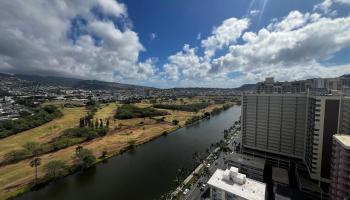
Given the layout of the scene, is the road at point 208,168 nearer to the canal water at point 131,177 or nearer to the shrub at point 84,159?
the canal water at point 131,177

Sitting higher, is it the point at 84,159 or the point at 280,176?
the point at 280,176

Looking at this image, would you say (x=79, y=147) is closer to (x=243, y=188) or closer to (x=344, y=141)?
(x=243, y=188)

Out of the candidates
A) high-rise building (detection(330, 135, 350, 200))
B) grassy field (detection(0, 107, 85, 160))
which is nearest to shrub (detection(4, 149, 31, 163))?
grassy field (detection(0, 107, 85, 160))

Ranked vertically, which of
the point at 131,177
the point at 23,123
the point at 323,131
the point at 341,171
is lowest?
the point at 131,177

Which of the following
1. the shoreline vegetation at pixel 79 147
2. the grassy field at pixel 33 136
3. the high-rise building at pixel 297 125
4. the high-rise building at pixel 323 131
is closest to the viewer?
the high-rise building at pixel 323 131

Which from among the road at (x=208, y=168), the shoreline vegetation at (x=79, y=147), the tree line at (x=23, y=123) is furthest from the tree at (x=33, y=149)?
the road at (x=208, y=168)

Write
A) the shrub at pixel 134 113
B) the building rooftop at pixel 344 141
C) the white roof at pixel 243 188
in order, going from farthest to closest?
the shrub at pixel 134 113, the white roof at pixel 243 188, the building rooftop at pixel 344 141

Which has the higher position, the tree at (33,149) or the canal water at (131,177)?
the tree at (33,149)

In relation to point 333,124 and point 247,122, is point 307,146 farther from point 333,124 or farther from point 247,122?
point 247,122

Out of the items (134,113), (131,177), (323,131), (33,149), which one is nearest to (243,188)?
(323,131)
